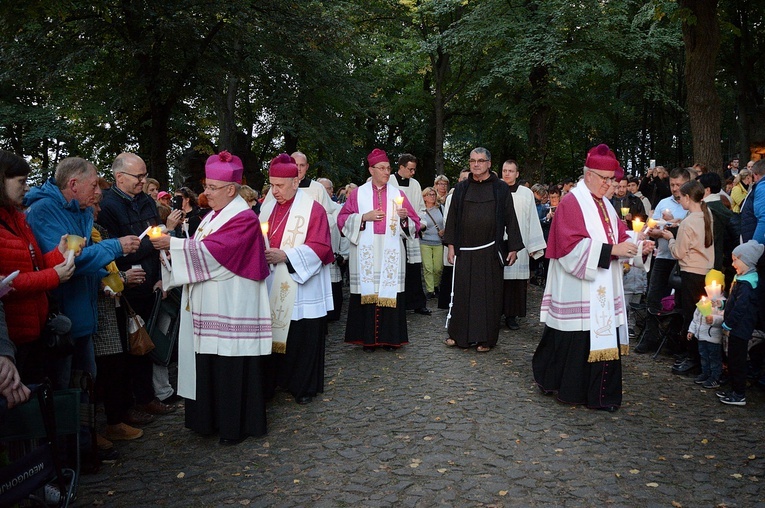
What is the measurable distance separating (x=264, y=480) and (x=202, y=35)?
12.2 meters

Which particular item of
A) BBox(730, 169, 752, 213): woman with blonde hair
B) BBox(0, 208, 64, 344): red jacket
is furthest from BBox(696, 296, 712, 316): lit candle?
BBox(0, 208, 64, 344): red jacket

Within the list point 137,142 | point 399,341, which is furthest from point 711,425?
point 137,142

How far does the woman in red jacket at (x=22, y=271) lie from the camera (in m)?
3.62

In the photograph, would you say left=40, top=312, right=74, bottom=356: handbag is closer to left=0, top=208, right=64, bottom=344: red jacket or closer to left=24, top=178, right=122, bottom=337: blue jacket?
left=0, top=208, right=64, bottom=344: red jacket

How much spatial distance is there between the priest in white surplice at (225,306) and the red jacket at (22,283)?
1.08 m

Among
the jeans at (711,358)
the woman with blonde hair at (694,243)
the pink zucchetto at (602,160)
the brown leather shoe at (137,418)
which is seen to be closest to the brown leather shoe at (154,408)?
the brown leather shoe at (137,418)

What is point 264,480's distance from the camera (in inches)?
173

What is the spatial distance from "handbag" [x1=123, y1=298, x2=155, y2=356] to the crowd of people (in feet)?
0.22

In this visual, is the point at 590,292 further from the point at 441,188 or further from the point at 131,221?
the point at 441,188

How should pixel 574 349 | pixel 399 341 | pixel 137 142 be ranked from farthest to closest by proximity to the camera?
pixel 137 142 → pixel 399 341 → pixel 574 349

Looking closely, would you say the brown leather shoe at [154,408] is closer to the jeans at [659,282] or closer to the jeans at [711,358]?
the jeans at [711,358]

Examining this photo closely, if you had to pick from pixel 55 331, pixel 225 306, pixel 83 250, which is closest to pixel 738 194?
pixel 225 306

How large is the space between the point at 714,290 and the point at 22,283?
18.8 feet

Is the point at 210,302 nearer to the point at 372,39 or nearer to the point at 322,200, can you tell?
the point at 322,200
